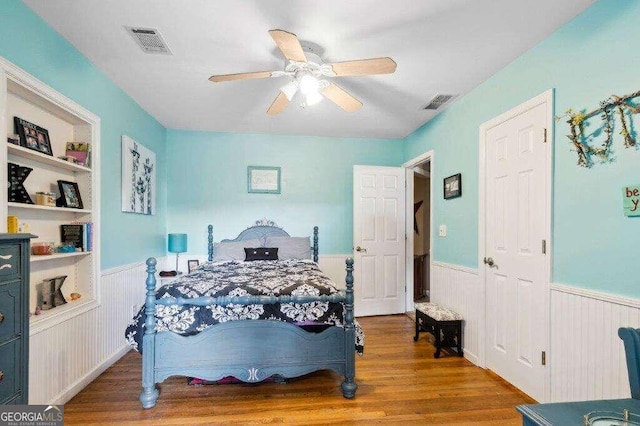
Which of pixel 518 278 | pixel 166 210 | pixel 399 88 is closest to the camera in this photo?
pixel 518 278

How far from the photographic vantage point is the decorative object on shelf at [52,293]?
87.4 inches

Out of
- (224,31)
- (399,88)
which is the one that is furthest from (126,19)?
(399,88)

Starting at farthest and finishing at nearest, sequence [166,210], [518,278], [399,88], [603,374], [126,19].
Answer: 1. [166,210]
2. [399,88]
3. [518,278]
4. [126,19]
5. [603,374]

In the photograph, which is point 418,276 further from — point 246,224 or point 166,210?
point 166,210

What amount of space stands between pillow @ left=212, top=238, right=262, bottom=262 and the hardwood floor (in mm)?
1504

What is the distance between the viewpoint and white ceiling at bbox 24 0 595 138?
193cm

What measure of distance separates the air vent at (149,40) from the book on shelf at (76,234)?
4.89 feet

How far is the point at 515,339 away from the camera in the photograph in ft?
8.30

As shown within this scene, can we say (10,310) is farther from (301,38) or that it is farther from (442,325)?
(442,325)

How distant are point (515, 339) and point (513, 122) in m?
1.80

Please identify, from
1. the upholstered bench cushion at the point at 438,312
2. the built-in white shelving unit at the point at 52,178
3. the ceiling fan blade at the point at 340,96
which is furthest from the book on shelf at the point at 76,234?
the upholstered bench cushion at the point at 438,312

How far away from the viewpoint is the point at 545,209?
225 cm

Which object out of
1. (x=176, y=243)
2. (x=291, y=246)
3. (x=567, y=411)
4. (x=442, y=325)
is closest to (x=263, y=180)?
(x=291, y=246)

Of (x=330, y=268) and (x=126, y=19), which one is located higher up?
(x=126, y=19)
